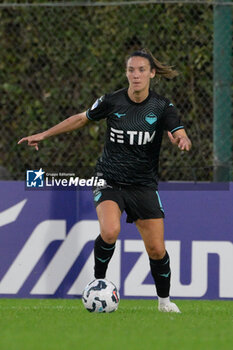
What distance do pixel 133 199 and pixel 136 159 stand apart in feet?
1.07

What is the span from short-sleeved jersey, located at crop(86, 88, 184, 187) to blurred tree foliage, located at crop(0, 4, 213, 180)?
1981mm

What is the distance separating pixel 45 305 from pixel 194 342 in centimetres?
317

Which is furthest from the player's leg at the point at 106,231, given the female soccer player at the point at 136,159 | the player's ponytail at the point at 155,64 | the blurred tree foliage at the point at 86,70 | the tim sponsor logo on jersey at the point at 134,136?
the blurred tree foliage at the point at 86,70

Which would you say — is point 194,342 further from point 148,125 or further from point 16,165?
point 16,165

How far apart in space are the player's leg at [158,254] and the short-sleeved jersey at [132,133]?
34 cm

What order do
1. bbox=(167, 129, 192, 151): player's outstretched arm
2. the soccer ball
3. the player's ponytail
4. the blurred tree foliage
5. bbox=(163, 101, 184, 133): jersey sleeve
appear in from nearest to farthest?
bbox=(167, 129, 192, 151): player's outstretched arm, the soccer ball, bbox=(163, 101, 184, 133): jersey sleeve, the player's ponytail, the blurred tree foliage

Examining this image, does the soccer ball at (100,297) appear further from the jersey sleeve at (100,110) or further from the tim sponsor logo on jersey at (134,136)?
the jersey sleeve at (100,110)

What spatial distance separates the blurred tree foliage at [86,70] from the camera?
10109mm

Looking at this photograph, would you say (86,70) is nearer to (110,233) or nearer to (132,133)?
(132,133)

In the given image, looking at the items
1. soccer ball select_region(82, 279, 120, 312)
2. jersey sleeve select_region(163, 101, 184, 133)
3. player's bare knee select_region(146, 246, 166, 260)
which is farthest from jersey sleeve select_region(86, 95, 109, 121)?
soccer ball select_region(82, 279, 120, 312)

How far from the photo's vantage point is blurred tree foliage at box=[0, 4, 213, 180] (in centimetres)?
1011

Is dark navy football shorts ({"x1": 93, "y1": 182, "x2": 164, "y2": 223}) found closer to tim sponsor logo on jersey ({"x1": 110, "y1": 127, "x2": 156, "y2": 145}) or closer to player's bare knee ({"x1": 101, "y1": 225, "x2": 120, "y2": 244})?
player's bare knee ({"x1": 101, "y1": 225, "x2": 120, "y2": 244})

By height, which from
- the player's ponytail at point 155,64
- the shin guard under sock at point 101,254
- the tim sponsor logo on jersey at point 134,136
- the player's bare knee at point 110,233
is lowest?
the shin guard under sock at point 101,254

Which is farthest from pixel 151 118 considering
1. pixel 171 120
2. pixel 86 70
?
pixel 86 70
